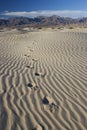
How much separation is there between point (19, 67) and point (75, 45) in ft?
17.7

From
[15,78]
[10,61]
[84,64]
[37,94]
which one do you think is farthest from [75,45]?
[37,94]

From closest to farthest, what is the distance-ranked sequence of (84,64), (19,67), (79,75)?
(79,75), (19,67), (84,64)

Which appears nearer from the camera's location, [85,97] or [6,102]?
[6,102]

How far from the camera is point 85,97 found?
17.8ft

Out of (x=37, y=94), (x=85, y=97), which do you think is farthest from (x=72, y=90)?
(x=37, y=94)

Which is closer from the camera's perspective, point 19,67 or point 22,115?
point 22,115

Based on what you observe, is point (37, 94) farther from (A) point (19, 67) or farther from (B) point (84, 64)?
(B) point (84, 64)

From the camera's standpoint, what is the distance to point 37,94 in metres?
5.57

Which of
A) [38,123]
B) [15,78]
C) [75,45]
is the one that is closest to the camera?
[38,123]

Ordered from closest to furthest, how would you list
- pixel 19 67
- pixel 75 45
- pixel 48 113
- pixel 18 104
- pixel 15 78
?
1. pixel 48 113
2. pixel 18 104
3. pixel 15 78
4. pixel 19 67
5. pixel 75 45

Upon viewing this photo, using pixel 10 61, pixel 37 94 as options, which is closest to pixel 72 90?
pixel 37 94

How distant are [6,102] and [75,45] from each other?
26.3ft

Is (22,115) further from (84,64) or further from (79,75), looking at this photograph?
(84,64)

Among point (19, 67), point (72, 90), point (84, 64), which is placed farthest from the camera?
point (84, 64)
